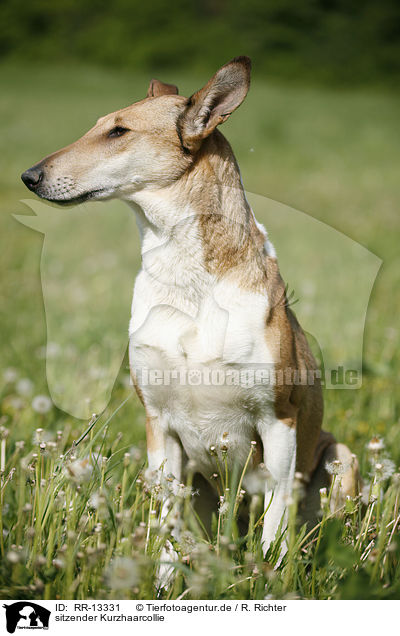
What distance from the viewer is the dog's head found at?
2.05 meters

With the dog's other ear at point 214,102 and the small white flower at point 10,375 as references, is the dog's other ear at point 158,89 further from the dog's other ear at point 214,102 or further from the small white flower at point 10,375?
the small white flower at point 10,375

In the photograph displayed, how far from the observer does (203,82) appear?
13.5 feet

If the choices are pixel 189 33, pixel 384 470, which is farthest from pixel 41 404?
pixel 189 33

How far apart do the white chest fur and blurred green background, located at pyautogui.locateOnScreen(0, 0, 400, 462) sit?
2.00ft

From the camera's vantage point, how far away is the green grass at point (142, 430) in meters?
1.77

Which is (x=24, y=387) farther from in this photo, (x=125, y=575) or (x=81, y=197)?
(x=125, y=575)

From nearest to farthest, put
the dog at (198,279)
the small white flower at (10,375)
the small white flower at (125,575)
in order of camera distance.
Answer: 1. the small white flower at (125,575)
2. the dog at (198,279)
3. the small white flower at (10,375)

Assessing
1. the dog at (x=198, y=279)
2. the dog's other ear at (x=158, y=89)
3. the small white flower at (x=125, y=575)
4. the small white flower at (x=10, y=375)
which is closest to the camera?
the small white flower at (x=125, y=575)

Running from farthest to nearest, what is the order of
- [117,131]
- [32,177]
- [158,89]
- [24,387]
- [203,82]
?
[203,82]
[24,387]
[158,89]
[117,131]
[32,177]

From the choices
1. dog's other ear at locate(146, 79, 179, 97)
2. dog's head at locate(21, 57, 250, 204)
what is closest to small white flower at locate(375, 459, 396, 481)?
dog's head at locate(21, 57, 250, 204)
